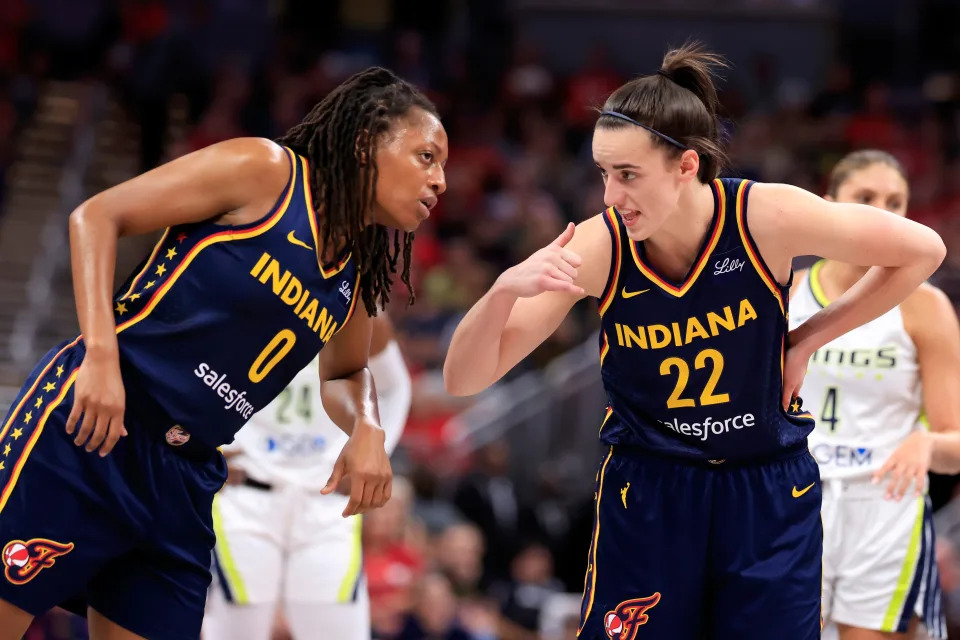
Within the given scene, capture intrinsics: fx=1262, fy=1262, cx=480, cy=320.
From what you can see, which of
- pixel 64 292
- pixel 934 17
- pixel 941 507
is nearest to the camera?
pixel 941 507

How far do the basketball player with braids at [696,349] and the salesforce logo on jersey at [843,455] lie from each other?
42.0 inches

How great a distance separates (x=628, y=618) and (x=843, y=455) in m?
1.46

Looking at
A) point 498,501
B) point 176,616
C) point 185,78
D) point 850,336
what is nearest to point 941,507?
point 498,501

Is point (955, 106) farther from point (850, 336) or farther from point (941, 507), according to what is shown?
point (850, 336)

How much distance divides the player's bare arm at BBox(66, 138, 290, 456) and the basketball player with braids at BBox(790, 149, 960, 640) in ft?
7.28

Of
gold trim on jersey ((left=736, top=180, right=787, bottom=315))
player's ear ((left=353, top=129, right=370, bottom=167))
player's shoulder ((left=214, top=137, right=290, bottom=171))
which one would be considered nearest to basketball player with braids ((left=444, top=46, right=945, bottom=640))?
gold trim on jersey ((left=736, top=180, right=787, bottom=315))

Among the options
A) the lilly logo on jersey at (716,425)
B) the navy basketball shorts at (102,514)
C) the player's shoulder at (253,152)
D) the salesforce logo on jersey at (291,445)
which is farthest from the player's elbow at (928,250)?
the salesforce logo on jersey at (291,445)

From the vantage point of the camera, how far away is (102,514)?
10.6 ft

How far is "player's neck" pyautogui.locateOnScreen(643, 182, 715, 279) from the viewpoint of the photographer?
3.47 meters

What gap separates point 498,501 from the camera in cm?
859

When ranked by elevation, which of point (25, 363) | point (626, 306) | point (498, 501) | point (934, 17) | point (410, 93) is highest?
point (934, 17)

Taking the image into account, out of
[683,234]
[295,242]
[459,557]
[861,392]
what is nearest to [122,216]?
[295,242]

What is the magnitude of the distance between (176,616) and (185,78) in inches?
393

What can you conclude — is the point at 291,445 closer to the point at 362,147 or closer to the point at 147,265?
the point at 147,265
